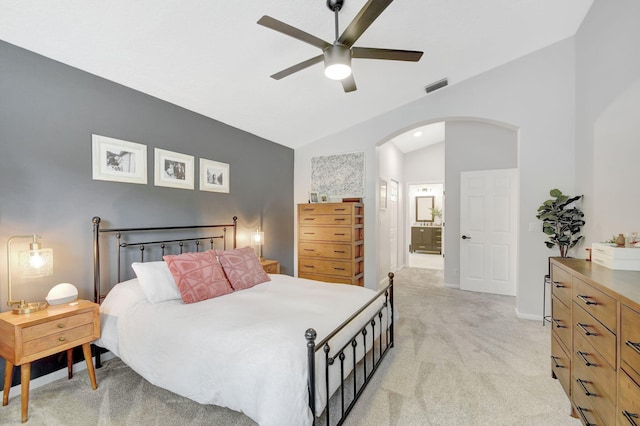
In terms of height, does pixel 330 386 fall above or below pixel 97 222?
below

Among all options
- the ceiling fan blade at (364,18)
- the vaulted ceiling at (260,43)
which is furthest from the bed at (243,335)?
the ceiling fan blade at (364,18)

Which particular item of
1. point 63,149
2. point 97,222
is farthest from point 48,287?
point 63,149

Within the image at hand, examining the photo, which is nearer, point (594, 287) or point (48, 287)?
point (594, 287)

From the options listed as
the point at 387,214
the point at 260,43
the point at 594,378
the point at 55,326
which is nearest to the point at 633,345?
the point at 594,378

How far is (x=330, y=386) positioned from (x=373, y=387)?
0.66 m

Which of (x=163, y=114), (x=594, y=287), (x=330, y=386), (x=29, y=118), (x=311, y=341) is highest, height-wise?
Result: (x=163, y=114)

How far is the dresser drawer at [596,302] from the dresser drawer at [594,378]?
184 mm

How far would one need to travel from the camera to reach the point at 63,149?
237 cm

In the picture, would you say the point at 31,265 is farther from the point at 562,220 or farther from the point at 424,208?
the point at 424,208

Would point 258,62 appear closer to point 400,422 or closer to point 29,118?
point 29,118

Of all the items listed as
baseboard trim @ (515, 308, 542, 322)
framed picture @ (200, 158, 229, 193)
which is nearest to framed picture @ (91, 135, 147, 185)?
framed picture @ (200, 158, 229, 193)

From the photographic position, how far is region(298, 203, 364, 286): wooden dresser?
14.5ft

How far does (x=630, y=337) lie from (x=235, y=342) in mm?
1810

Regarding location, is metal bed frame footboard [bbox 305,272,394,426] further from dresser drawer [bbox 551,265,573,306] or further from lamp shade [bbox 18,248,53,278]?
lamp shade [bbox 18,248,53,278]
